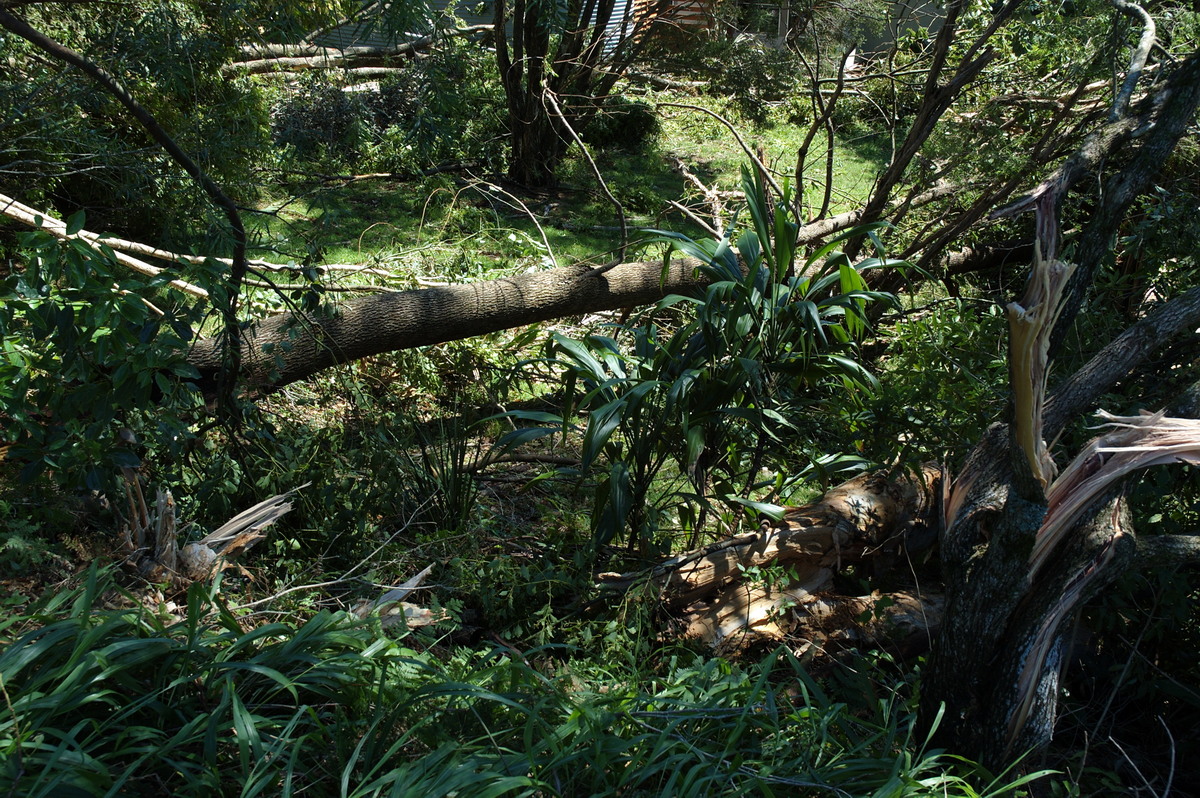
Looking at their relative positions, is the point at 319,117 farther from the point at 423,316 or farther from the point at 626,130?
the point at 626,130

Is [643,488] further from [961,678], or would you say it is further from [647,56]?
[647,56]

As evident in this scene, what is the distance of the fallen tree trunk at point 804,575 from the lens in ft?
11.7

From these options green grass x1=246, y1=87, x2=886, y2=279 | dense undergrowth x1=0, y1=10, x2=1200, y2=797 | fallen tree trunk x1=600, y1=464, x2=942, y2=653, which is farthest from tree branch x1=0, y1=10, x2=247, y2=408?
fallen tree trunk x1=600, y1=464, x2=942, y2=653

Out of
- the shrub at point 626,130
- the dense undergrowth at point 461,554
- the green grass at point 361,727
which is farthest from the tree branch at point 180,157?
the shrub at point 626,130

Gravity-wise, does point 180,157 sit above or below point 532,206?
above

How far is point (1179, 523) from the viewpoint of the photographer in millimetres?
3342

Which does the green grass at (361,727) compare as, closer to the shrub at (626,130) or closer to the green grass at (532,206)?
the green grass at (532,206)

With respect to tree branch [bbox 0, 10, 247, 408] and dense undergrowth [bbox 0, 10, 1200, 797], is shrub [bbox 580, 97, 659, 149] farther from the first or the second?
tree branch [bbox 0, 10, 247, 408]

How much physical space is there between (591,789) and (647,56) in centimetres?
802

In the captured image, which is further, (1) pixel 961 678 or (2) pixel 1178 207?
(2) pixel 1178 207

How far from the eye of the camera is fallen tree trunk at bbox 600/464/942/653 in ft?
11.7

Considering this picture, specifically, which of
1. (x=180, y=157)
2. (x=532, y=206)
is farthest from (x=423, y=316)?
(x=532, y=206)

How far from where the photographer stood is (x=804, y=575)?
3809 mm

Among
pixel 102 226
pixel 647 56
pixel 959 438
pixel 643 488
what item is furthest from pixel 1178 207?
pixel 102 226
